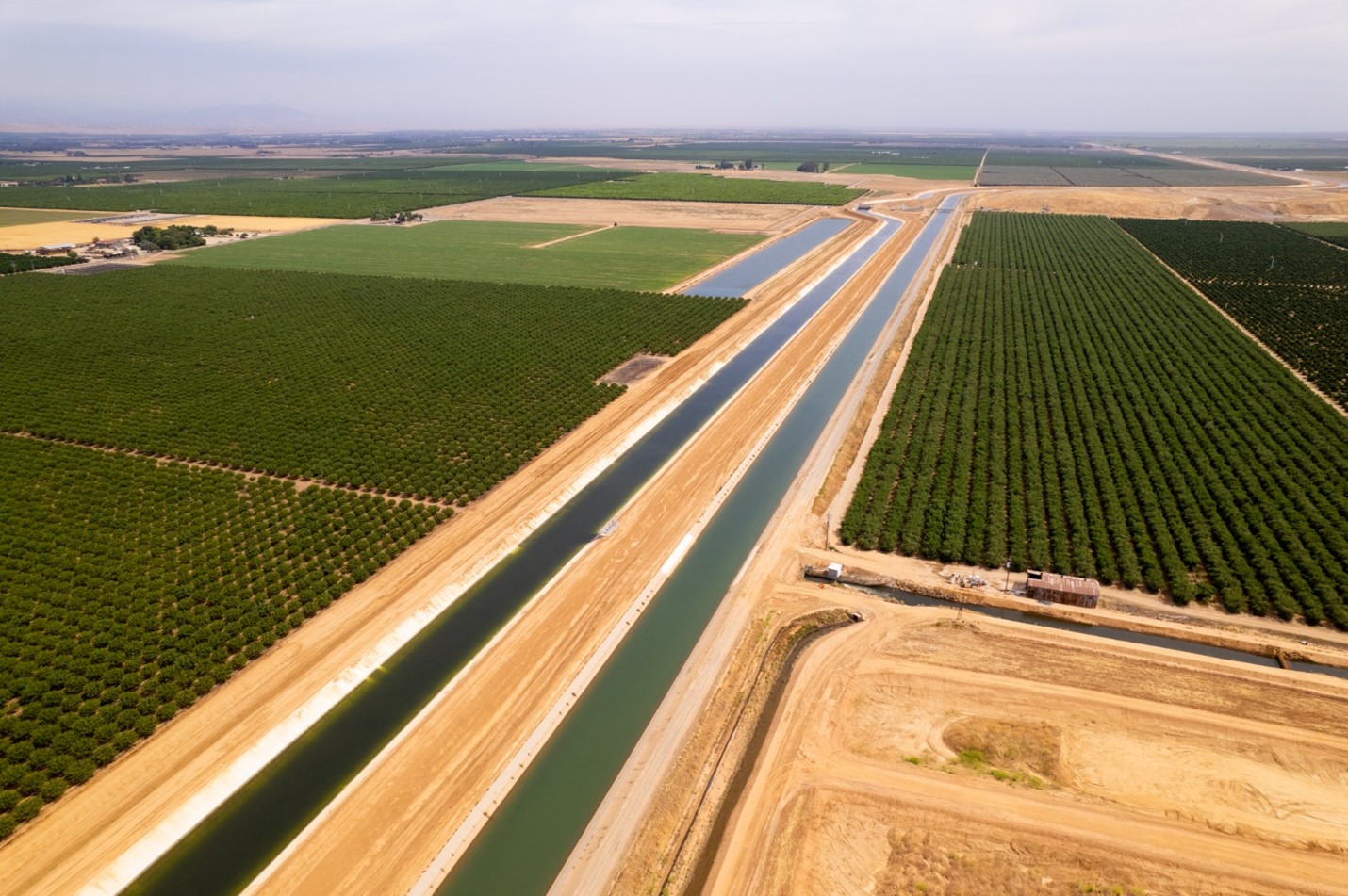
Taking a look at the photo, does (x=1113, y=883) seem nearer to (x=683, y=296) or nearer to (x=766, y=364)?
(x=766, y=364)

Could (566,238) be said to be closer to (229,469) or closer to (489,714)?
(229,469)

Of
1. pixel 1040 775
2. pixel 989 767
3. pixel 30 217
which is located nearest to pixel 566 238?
pixel 989 767

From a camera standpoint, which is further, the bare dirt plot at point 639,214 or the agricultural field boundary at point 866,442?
the bare dirt plot at point 639,214

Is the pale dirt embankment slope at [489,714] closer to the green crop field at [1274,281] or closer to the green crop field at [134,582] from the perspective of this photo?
the green crop field at [134,582]

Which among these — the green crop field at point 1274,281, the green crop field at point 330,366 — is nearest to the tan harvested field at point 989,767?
the green crop field at point 330,366

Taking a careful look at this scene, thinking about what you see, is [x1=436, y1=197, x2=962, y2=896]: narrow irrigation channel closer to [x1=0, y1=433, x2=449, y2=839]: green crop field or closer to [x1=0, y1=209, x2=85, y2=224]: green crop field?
[x1=0, y1=433, x2=449, y2=839]: green crop field

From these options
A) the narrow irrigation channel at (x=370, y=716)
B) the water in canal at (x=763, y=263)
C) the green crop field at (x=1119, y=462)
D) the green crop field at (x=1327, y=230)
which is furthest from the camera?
the green crop field at (x=1327, y=230)

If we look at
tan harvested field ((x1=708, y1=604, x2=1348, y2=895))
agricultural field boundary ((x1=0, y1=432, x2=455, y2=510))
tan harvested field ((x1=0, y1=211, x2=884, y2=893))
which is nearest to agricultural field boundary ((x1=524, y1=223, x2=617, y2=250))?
agricultural field boundary ((x1=0, y1=432, x2=455, y2=510))

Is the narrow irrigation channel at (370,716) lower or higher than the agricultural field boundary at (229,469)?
lower
